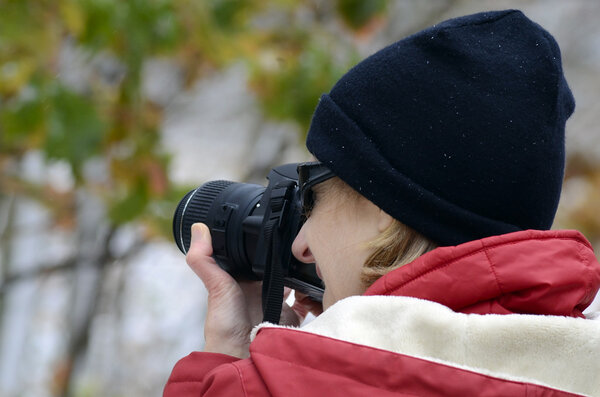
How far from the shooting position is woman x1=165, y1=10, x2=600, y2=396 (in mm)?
701

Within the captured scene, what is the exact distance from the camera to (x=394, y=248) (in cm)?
83

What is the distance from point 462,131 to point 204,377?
396 mm

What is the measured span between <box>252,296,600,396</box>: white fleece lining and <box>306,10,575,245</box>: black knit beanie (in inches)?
5.1

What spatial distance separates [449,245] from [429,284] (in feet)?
0.28

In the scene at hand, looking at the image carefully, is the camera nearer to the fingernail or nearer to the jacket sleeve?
the fingernail

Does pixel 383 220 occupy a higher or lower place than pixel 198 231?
higher

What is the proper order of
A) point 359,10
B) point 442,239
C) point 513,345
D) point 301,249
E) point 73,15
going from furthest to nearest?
point 359,10, point 73,15, point 301,249, point 442,239, point 513,345

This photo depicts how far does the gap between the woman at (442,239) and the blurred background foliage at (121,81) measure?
4.68ft

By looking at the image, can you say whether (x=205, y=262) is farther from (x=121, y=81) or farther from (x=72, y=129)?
(x=121, y=81)

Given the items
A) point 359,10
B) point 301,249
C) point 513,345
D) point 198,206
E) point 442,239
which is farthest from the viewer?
point 359,10

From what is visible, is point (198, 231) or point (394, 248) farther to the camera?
point (198, 231)

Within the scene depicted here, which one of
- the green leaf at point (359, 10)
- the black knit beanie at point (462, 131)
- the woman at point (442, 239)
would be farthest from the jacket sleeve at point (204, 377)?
the green leaf at point (359, 10)

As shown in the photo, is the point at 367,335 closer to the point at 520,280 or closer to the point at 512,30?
the point at 520,280

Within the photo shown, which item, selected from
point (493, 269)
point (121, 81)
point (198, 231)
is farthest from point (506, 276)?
point (121, 81)
